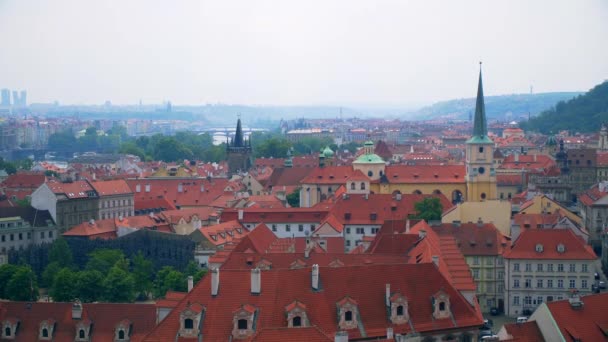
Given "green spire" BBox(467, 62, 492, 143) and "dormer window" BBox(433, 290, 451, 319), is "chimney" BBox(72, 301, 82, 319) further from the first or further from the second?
"green spire" BBox(467, 62, 492, 143)

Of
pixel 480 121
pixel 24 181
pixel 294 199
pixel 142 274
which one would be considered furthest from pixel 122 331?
pixel 24 181

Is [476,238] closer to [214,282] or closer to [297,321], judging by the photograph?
[297,321]

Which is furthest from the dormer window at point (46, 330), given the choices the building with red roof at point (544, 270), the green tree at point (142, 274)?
the building with red roof at point (544, 270)

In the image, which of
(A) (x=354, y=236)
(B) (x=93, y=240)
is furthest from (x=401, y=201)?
(B) (x=93, y=240)

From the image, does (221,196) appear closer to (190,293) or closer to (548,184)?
(548,184)

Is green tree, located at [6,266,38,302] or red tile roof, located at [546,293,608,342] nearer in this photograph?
red tile roof, located at [546,293,608,342]

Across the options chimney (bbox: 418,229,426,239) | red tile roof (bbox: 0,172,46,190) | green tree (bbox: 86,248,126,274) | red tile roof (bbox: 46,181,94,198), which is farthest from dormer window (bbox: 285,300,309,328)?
red tile roof (bbox: 0,172,46,190)
